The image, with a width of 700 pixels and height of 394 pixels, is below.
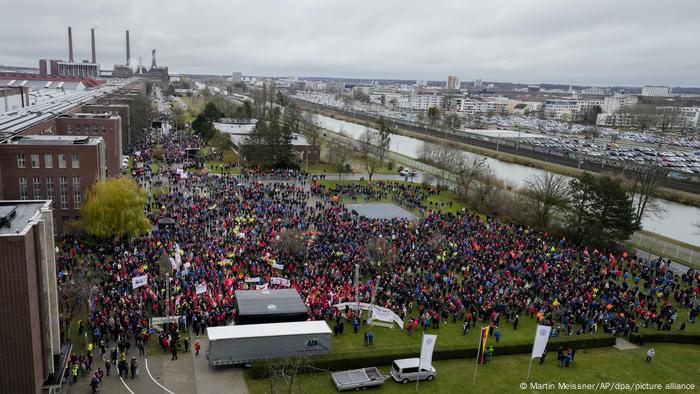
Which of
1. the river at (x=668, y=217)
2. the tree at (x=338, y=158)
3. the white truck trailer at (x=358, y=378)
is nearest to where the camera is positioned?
the white truck trailer at (x=358, y=378)

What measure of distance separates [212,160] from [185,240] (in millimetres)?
38712

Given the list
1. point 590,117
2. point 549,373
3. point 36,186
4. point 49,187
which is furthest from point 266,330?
point 590,117

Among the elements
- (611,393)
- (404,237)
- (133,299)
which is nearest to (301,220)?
(404,237)

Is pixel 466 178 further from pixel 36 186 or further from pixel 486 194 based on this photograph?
pixel 36 186

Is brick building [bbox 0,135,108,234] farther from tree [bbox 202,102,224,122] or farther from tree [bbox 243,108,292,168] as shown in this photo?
tree [bbox 202,102,224,122]

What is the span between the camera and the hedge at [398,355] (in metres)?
21.2

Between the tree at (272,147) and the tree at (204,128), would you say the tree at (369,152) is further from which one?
the tree at (204,128)

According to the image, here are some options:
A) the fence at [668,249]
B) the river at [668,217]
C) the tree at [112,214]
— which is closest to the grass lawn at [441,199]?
the river at [668,217]

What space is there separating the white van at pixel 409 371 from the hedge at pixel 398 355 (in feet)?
3.59

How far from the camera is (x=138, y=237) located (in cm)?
3422

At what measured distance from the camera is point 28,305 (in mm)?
16547

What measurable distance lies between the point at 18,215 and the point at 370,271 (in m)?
19.1

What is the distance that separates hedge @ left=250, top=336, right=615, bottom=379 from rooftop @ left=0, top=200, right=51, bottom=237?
997cm

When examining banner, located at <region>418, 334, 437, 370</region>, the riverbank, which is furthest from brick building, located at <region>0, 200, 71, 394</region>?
the riverbank
